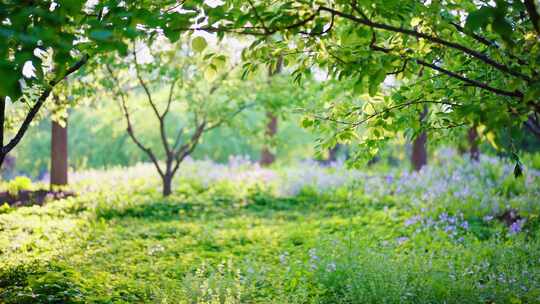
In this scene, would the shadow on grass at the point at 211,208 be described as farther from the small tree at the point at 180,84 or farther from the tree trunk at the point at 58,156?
the tree trunk at the point at 58,156

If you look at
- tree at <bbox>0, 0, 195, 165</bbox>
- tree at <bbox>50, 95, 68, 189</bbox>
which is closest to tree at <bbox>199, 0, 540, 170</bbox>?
tree at <bbox>0, 0, 195, 165</bbox>

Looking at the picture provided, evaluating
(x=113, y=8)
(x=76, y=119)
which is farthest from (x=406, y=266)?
(x=76, y=119)

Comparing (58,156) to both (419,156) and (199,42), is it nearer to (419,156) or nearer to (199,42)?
(419,156)

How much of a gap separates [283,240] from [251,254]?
3.07 feet

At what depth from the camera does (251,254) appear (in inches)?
267

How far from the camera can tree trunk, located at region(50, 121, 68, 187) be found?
11.9 m

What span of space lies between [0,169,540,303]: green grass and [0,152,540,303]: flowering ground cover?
0.02 metres

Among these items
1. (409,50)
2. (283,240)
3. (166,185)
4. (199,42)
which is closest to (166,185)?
(166,185)

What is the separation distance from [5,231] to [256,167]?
29.4ft

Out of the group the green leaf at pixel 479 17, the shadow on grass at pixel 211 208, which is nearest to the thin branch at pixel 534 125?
the green leaf at pixel 479 17

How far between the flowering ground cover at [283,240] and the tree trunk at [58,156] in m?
0.54

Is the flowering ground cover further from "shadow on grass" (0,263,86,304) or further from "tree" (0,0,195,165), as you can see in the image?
"tree" (0,0,195,165)

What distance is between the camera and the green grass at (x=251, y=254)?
4609 millimetres

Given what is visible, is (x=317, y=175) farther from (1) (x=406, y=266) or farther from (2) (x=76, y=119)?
(2) (x=76, y=119)
